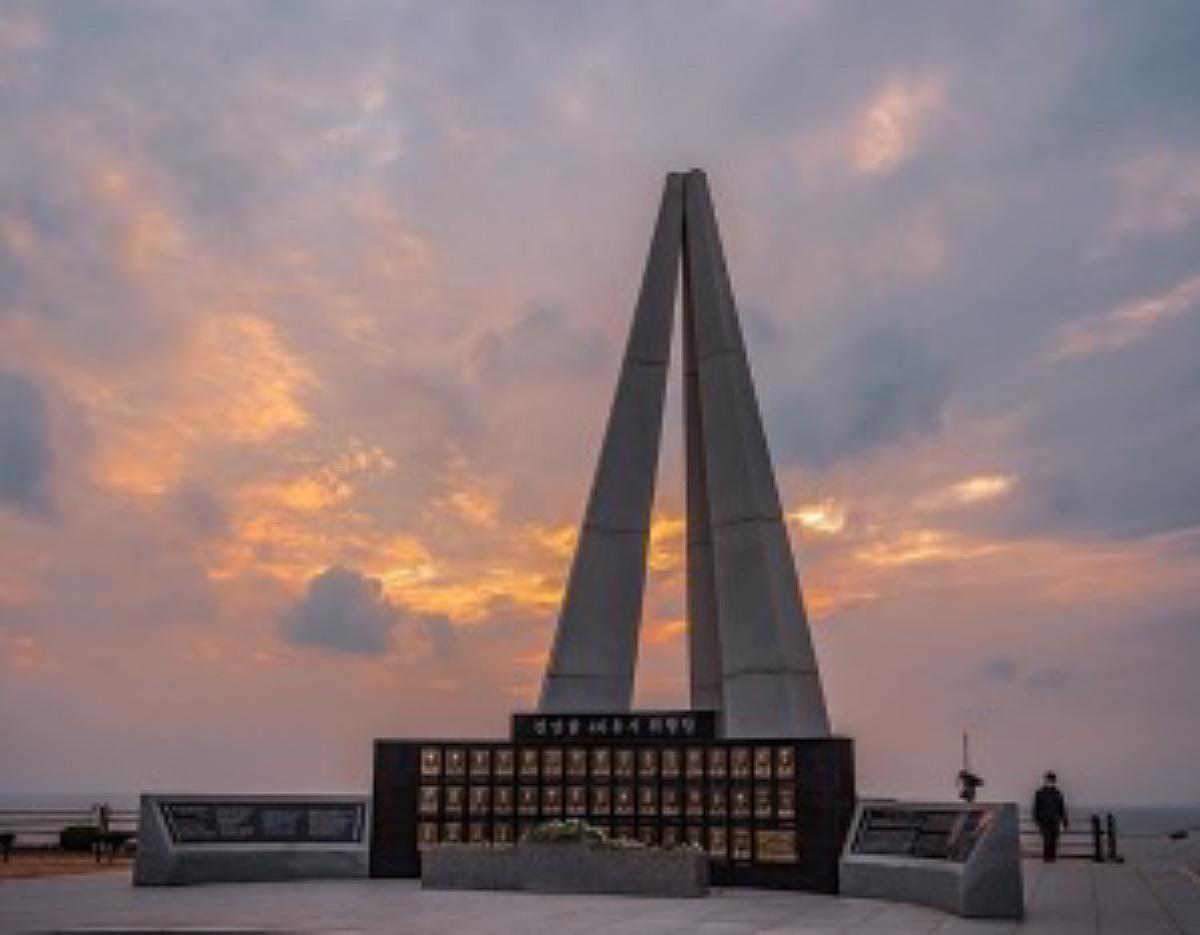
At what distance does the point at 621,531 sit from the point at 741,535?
3.09 metres

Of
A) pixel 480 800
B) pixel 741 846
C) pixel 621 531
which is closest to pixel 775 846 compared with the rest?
pixel 741 846

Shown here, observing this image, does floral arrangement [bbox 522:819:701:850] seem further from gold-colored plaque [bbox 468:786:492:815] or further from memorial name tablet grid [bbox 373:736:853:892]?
gold-colored plaque [bbox 468:786:492:815]

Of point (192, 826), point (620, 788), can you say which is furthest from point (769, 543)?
point (192, 826)

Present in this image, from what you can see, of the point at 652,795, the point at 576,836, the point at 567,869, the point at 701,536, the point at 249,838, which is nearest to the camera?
the point at 567,869

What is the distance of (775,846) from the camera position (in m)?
23.8

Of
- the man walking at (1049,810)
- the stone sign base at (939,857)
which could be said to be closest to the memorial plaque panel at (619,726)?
the stone sign base at (939,857)

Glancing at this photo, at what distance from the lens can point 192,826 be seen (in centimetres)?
2514

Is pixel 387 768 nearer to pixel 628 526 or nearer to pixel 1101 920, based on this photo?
pixel 628 526

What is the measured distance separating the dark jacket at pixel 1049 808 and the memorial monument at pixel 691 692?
6.07m

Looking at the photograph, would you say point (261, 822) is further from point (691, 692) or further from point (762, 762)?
point (691, 692)

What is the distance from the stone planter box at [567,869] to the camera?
22.2 m

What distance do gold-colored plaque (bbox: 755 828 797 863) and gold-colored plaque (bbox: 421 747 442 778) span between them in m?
6.65

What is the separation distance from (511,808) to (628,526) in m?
7.25

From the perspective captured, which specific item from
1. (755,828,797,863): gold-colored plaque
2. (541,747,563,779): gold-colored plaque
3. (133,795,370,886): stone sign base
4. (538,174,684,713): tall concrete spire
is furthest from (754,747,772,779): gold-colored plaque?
(133,795,370,886): stone sign base
